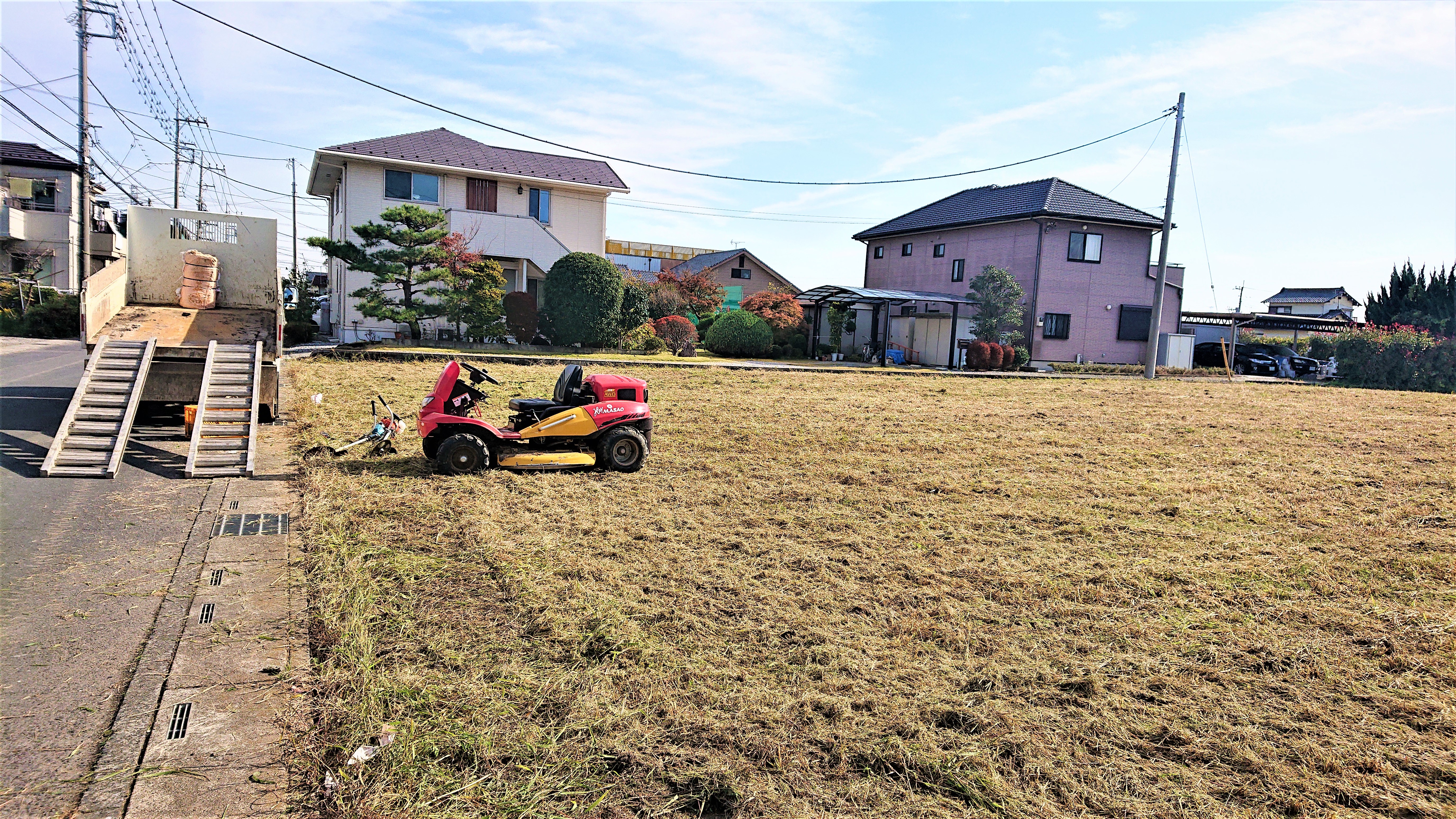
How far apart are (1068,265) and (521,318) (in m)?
17.6

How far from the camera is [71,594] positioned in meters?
4.10

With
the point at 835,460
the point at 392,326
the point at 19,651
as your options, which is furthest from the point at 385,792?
the point at 392,326

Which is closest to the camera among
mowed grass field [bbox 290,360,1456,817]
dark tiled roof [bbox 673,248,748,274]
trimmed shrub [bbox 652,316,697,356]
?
mowed grass field [bbox 290,360,1456,817]

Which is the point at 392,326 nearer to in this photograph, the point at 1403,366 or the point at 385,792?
the point at 385,792

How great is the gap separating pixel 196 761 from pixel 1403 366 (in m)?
26.9

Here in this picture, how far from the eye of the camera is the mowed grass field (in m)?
2.64

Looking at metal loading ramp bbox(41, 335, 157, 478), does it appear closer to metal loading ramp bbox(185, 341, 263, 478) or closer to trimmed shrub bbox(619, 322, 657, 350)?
metal loading ramp bbox(185, 341, 263, 478)

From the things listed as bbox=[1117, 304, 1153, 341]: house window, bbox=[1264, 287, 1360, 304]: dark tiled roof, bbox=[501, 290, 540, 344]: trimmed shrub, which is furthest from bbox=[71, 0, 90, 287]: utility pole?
bbox=[1264, 287, 1360, 304]: dark tiled roof

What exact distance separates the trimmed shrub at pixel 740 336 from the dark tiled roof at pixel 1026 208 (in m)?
9.12

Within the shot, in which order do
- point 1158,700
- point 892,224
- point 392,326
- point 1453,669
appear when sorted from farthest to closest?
point 892,224 → point 392,326 → point 1453,669 → point 1158,700

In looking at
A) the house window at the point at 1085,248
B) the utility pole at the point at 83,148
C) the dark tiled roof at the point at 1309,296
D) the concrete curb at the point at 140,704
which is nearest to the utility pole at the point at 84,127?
the utility pole at the point at 83,148

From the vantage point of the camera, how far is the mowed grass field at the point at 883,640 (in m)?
2.64

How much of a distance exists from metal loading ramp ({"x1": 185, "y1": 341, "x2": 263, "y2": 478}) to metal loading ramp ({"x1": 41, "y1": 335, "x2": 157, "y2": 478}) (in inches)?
21.3

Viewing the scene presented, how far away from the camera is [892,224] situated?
105ft
